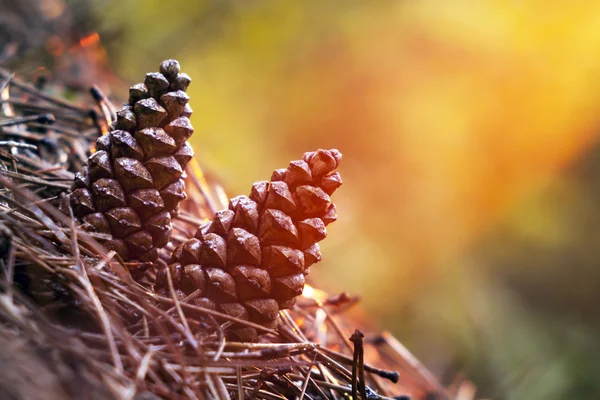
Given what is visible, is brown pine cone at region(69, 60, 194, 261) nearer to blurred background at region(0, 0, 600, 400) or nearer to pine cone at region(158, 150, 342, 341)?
pine cone at region(158, 150, 342, 341)

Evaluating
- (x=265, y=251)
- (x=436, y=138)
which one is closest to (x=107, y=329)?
(x=265, y=251)

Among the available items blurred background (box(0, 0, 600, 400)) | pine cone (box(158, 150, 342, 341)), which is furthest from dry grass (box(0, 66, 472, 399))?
blurred background (box(0, 0, 600, 400))

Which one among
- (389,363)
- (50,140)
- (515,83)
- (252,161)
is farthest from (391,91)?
(50,140)

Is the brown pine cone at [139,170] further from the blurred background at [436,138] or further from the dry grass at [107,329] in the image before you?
the blurred background at [436,138]

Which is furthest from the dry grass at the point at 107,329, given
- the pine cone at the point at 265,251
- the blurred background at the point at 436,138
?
the blurred background at the point at 436,138

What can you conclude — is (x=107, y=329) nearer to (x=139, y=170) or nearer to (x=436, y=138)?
(x=139, y=170)

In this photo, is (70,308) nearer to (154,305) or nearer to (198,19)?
(154,305)
